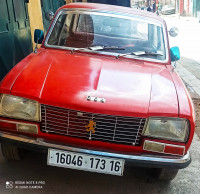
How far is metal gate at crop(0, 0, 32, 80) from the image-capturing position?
16.7 ft

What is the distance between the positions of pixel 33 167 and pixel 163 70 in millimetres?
1658

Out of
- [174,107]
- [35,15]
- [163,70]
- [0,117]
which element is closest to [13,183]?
[0,117]

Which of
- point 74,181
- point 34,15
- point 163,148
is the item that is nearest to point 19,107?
point 74,181

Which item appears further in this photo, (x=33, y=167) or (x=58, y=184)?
(x=33, y=167)

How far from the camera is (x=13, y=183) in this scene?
271cm

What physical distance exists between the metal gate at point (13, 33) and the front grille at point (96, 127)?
2807 millimetres

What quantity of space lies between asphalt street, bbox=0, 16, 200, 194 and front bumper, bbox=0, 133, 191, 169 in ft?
1.55

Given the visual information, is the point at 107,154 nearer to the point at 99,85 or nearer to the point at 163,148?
the point at 163,148

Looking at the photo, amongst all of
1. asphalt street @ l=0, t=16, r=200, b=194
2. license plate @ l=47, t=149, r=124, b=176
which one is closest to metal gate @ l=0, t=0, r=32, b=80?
asphalt street @ l=0, t=16, r=200, b=194

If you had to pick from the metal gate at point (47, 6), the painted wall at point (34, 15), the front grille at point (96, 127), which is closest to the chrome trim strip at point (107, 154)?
the front grille at point (96, 127)

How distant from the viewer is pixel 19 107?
7.99 ft

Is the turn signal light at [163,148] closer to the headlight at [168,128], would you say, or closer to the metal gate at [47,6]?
the headlight at [168,128]

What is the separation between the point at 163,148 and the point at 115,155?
400 millimetres

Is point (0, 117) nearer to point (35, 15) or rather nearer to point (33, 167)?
point (33, 167)
